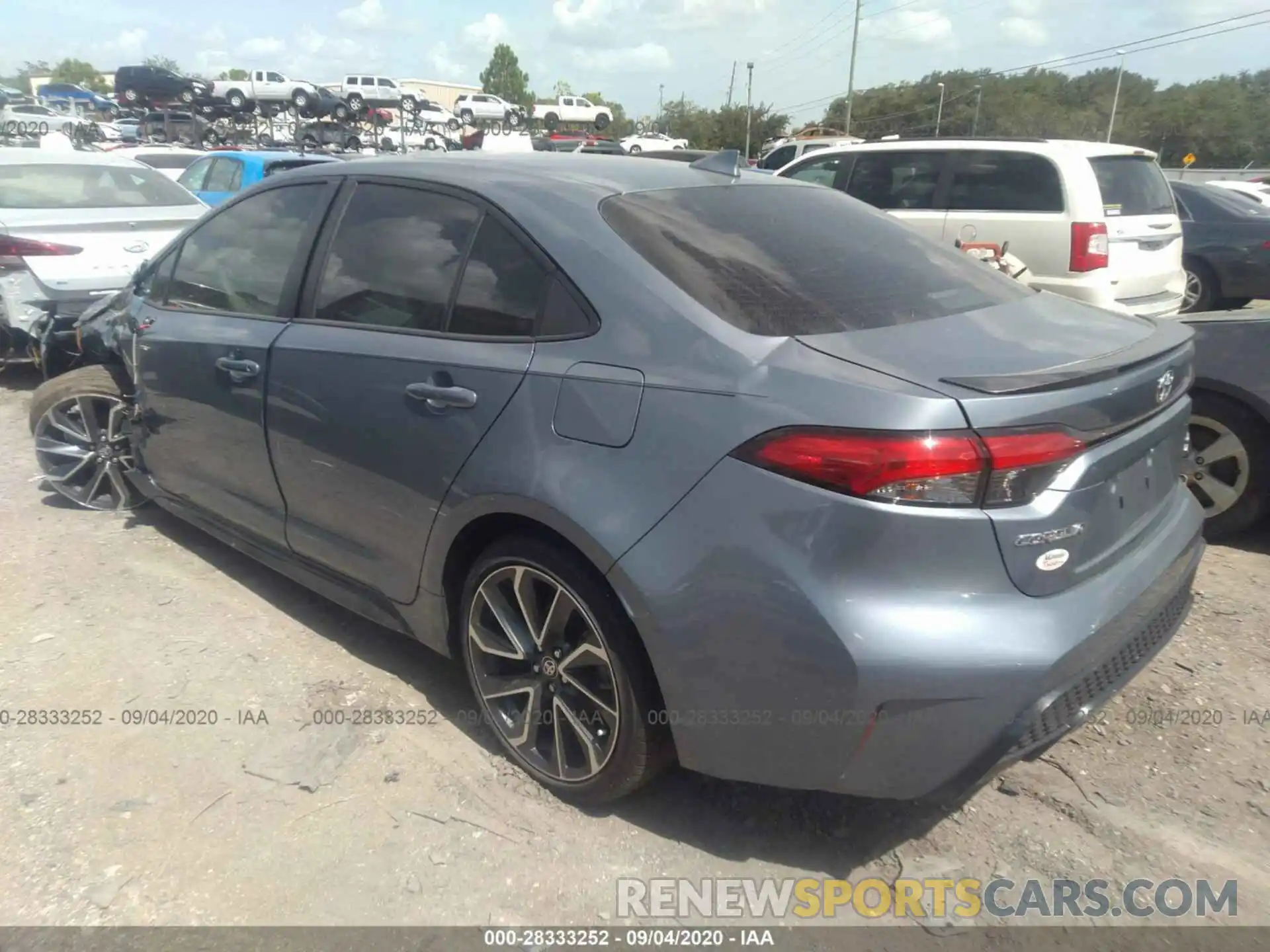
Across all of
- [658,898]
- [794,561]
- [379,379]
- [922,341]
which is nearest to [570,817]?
[658,898]

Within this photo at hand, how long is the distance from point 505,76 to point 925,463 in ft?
332

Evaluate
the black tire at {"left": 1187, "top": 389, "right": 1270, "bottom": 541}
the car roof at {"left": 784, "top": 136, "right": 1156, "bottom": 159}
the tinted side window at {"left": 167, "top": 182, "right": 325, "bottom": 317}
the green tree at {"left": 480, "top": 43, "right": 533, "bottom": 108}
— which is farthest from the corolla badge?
the green tree at {"left": 480, "top": 43, "right": 533, "bottom": 108}

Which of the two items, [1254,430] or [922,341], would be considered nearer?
[922,341]

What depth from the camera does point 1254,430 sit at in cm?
393

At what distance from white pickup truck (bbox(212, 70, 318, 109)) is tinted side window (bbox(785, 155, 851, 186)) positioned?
30.2 m

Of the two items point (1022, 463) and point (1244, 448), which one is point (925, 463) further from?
point (1244, 448)

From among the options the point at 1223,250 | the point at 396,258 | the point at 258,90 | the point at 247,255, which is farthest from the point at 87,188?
the point at 258,90

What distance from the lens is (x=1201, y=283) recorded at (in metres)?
10.3

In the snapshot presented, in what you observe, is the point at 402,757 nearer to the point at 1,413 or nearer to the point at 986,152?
the point at 1,413

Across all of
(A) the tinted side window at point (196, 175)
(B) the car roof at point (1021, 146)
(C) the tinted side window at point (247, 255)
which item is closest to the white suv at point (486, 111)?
(A) the tinted side window at point (196, 175)

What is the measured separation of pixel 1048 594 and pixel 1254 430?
253 cm

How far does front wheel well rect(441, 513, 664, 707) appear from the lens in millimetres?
2352

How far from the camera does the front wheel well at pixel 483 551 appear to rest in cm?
235

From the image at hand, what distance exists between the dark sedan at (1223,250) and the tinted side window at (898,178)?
393 cm
